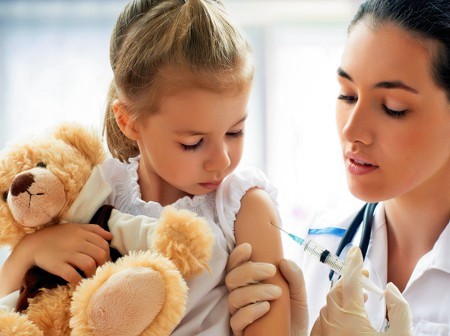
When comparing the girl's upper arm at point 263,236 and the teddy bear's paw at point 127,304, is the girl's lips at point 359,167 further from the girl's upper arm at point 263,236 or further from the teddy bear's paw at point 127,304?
the teddy bear's paw at point 127,304

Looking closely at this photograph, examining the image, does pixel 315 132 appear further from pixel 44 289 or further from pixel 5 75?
pixel 44 289

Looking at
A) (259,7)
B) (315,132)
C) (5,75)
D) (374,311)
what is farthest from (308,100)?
(374,311)

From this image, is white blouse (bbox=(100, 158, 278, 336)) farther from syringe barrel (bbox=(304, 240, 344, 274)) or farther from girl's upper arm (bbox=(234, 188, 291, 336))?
syringe barrel (bbox=(304, 240, 344, 274))

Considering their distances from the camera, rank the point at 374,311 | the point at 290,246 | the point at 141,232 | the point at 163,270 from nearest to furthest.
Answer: the point at 163,270 < the point at 141,232 < the point at 374,311 < the point at 290,246

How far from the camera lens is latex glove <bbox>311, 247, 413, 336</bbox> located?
48.1 inches

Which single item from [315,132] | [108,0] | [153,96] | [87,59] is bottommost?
[315,132]

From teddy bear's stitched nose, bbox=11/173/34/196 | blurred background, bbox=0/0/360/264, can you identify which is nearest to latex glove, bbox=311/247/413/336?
teddy bear's stitched nose, bbox=11/173/34/196

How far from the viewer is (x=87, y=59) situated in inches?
142

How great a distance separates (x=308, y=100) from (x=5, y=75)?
171 cm

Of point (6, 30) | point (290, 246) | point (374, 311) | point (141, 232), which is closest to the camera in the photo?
point (141, 232)

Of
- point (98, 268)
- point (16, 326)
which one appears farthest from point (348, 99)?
point (16, 326)

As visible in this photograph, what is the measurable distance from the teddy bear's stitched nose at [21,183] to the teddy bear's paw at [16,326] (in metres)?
0.23

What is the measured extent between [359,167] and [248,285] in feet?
1.41

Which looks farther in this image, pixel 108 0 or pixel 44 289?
pixel 108 0
